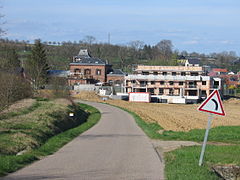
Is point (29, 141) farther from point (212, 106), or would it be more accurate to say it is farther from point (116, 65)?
point (116, 65)

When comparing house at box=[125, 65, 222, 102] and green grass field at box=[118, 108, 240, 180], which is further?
house at box=[125, 65, 222, 102]

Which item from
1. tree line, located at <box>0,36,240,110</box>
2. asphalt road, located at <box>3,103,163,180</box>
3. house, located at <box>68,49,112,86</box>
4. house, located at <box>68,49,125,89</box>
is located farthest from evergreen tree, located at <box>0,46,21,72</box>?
house, located at <box>68,49,112,86</box>

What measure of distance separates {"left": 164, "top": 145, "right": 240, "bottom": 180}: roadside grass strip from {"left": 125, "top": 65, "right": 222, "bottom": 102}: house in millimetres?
64811

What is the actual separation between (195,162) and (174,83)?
70.5 meters

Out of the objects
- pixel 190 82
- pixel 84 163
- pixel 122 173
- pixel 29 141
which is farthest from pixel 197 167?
pixel 190 82

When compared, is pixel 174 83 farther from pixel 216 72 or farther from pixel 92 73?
pixel 216 72

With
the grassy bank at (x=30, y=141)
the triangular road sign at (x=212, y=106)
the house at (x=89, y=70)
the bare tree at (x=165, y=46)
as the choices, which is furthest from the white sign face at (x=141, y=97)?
the bare tree at (x=165, y=46)

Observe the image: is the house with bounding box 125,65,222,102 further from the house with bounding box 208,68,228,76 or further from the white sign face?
the house with bounding box 208,68,228,76

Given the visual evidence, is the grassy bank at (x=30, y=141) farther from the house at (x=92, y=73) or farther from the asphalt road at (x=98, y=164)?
the house at (x=92, y=73)

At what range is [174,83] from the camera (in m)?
83.4

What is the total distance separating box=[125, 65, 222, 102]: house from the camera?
82.4 m

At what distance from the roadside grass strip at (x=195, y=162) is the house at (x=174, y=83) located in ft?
213

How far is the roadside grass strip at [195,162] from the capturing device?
11203 mm

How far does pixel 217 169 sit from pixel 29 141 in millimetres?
6947
